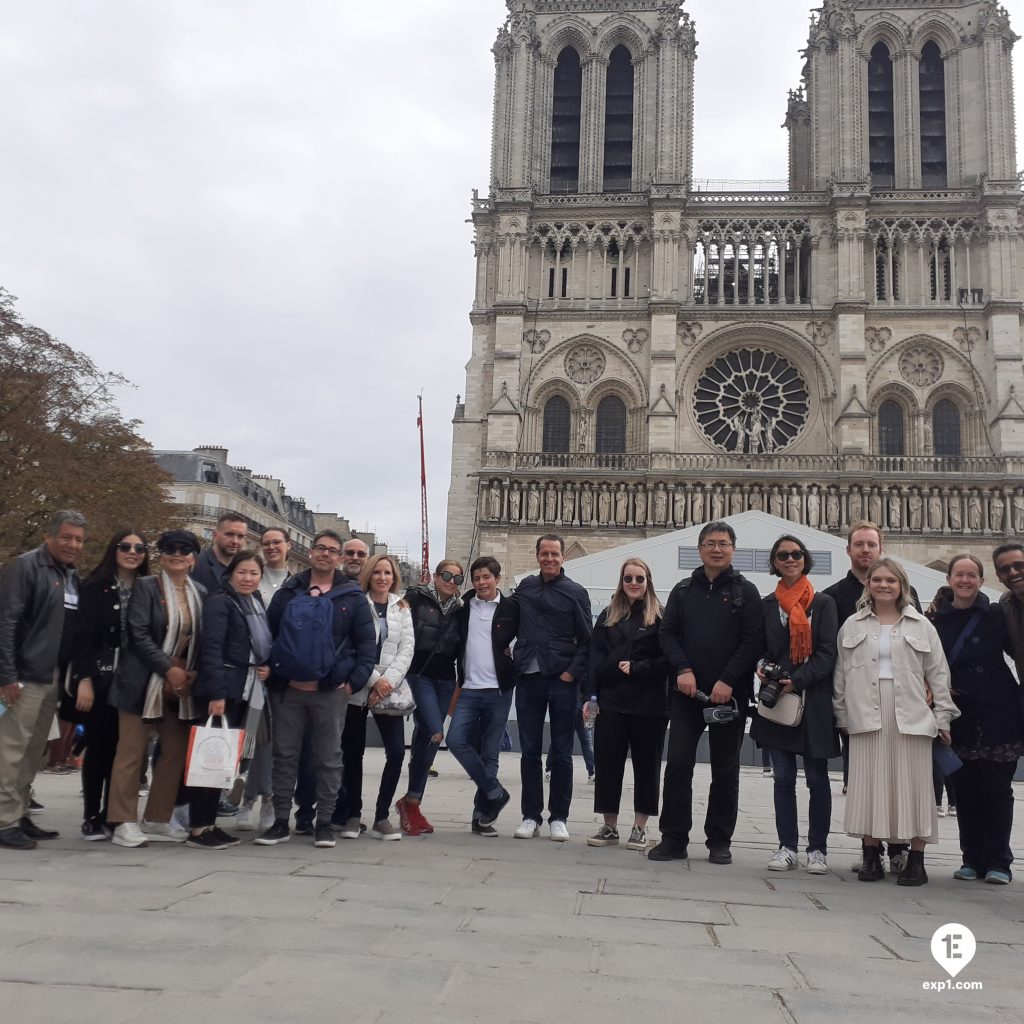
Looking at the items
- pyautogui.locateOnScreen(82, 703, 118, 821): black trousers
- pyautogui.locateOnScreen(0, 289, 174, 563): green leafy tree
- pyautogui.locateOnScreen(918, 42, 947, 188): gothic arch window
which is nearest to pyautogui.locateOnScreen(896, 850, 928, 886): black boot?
pyautogui.locateOnScreen(82, 703, 118, 821): black trousers

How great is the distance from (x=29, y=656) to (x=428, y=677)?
260 cm

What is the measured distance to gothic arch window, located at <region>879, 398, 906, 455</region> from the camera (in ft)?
114

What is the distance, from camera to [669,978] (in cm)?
358

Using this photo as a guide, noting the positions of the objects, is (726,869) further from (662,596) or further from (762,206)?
(762,206)

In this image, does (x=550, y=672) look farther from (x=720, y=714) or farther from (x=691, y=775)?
(x=720, y=714)

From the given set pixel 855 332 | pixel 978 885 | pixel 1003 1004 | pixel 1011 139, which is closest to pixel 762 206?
pixel 855 332

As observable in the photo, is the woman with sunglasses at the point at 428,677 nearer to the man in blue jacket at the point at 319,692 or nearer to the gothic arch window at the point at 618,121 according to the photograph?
the man in blue jacket at the point at 319,692

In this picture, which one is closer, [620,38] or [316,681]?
[316,681]

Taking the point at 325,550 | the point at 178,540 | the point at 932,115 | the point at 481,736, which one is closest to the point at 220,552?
the point at 178,540

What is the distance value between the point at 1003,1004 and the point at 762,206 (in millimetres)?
35996

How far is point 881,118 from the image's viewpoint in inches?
1495

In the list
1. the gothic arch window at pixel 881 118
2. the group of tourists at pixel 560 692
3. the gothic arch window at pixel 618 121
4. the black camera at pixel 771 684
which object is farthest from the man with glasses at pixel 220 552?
the gothic arch window at pixel 881 118

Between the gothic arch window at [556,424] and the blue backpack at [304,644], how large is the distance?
97.5 feet

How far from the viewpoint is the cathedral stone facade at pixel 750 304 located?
109 feet
